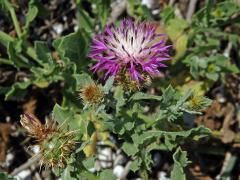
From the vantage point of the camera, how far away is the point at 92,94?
7.30ft

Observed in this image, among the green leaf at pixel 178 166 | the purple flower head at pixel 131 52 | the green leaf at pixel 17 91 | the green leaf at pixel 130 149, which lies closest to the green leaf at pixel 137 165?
the green leaf at pixel 130 149

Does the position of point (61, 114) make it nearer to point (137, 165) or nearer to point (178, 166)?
point (137, 165)

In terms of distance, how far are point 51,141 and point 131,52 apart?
579mm

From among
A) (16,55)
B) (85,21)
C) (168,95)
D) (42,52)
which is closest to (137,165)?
(168,95)

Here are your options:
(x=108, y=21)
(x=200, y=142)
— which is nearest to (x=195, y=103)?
(x=200, y=142)

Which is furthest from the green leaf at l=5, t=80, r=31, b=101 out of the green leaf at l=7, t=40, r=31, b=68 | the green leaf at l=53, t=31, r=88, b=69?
the green leaf at l=53, t=31, r=88, b=69

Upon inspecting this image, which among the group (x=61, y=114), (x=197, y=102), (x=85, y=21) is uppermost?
(x=85, y=21)

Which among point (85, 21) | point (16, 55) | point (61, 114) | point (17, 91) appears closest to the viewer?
point (61, 114)

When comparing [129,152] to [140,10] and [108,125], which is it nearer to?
[108,125]

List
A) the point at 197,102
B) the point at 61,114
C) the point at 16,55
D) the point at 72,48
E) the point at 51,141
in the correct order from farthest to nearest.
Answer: the point at 16,55
the point at 72,48
the point at 61,114
the point at 197,102
the point at 51,141

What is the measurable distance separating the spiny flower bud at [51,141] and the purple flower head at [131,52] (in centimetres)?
35

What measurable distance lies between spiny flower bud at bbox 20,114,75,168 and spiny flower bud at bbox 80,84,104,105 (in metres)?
0.17

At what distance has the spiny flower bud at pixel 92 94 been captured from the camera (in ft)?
7.30

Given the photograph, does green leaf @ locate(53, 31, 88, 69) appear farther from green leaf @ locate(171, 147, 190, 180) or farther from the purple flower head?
green leaf @ locate(171, 147, 190, 180)
